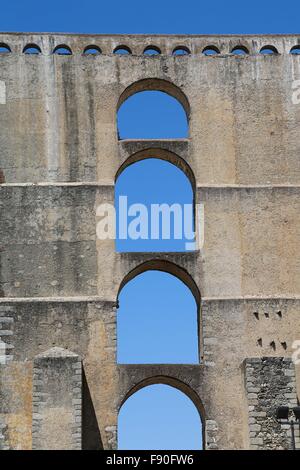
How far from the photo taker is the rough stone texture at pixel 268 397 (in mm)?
24641

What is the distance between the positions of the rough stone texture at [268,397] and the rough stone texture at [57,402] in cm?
407

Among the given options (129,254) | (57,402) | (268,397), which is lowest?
(57,402)

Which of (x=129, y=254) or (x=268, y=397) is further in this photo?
(x=129, y=254)

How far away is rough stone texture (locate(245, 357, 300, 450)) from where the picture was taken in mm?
24641

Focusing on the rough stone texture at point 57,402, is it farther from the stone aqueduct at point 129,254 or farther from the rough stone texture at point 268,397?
the rough stone texture at point 268,397

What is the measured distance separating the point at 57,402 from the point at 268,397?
4.99 metres

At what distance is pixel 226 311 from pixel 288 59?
7521mm

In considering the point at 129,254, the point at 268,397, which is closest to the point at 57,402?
the point at 129,254

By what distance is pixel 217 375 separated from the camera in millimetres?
26062

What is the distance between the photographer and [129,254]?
27.0 metres

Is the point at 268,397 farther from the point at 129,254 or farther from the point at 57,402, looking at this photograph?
the point at 129,254

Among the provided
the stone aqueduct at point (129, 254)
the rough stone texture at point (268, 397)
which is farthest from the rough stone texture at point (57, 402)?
the rough stone texture at point (268, 397)
